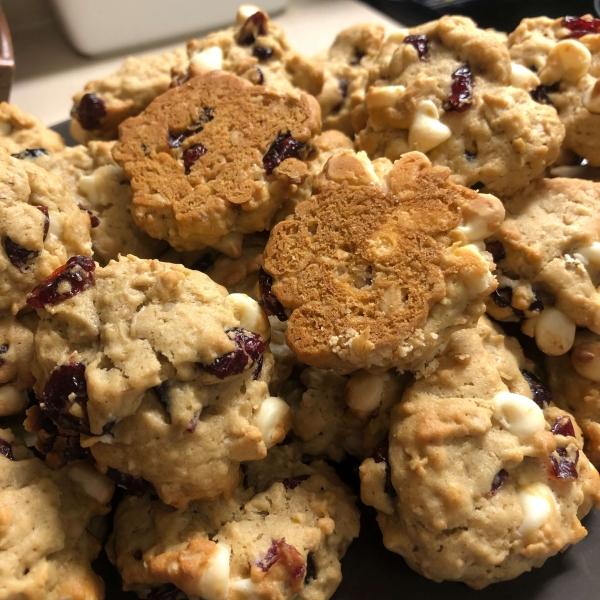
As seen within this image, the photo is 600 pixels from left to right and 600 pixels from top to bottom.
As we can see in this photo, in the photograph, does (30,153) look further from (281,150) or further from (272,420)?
(272,420)

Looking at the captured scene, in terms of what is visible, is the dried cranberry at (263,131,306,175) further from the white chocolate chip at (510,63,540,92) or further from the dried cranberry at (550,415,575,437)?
the dried cranberry at (550,415,575,437)

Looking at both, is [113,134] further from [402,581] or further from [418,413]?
[402,581]

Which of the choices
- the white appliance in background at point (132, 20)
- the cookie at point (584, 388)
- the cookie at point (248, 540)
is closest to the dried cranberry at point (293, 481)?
the cookie at point (248, 540)

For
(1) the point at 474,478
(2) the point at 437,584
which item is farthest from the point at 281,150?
(2) the point at 437,584

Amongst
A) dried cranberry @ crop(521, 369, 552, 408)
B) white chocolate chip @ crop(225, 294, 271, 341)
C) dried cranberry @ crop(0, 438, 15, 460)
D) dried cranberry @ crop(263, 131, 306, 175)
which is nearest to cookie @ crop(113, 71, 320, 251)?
dried cranberry @ crop(263, 131, 306, 175)

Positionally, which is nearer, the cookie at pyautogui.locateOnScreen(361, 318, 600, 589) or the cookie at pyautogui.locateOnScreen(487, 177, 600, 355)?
the cookie at pyautogui.locateOnScreen(361, 318, 600, 589)

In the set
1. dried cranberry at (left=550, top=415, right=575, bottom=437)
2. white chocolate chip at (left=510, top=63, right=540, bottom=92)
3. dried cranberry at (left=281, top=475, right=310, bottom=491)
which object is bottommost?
dried cranberry at (left=281, top=475, right=310, bottom=491)

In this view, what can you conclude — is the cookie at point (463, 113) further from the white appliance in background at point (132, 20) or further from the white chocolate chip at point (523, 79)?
the white appliance in background at point (132, 20)
